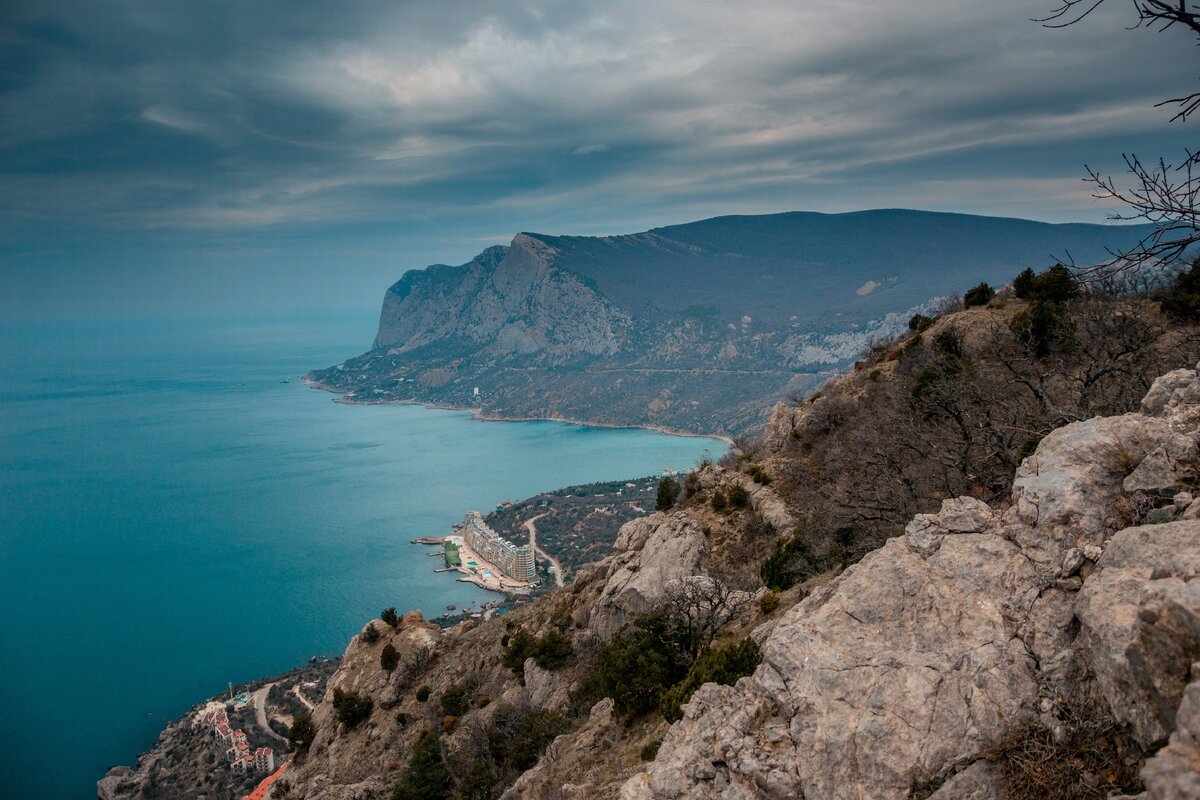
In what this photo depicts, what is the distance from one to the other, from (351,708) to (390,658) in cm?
265

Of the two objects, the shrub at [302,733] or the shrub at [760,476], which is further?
the shrub at [302,733]

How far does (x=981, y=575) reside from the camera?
7516 mm

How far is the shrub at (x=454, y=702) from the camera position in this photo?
2556cm

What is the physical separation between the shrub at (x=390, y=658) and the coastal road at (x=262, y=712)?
95.6 feet

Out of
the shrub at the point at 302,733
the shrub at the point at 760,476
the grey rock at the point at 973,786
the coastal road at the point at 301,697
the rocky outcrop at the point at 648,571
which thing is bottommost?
the coastal road at the point at 301,697

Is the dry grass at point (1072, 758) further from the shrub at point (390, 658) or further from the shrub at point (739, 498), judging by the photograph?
the shrub at point (390, 658)

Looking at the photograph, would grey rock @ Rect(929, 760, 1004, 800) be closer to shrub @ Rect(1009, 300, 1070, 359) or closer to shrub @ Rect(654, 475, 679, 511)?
shrub @ Rect(1009, 300, 1070, 359)

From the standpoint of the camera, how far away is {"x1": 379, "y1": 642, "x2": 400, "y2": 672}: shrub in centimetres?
2988

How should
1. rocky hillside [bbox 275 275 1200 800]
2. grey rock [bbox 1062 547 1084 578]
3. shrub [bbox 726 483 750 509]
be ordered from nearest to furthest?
rocky hillside [bbox 275 275 1200 800] < grey rock [bbox 1062 547 1084 578] < shrub [bbox 726 483 750 509]

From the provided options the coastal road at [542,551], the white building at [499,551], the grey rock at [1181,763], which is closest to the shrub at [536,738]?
the grey rock at [1181,763]

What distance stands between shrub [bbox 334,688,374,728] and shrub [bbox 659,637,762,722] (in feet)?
71.1

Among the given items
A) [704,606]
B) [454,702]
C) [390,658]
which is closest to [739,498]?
[704,606]

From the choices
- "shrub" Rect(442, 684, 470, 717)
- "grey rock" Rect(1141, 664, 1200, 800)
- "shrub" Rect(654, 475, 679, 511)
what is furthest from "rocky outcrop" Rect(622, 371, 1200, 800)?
"shrub" Rect(654, 475, 679, 511)

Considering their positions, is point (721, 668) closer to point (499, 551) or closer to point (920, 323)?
point (920, 323)
